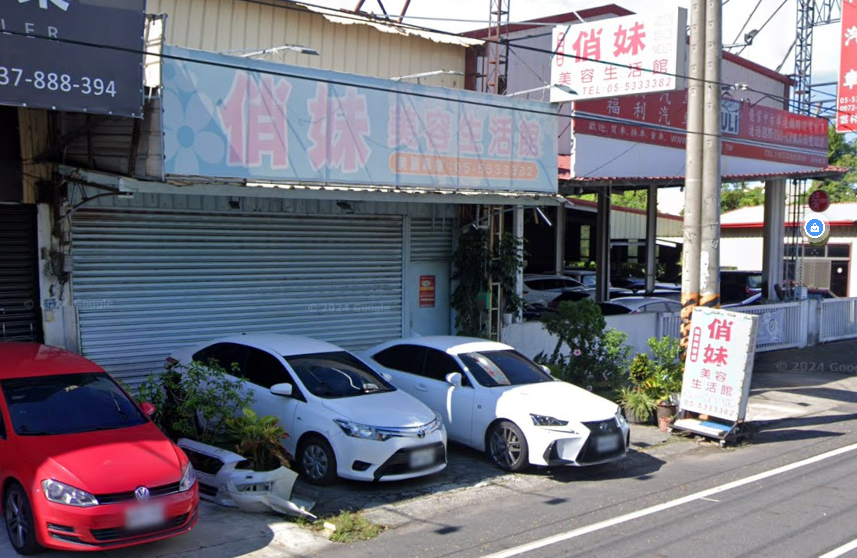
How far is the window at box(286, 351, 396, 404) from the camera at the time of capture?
31.4 ft

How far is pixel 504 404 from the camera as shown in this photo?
32.9 ft

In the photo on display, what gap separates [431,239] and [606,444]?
6.60 meters

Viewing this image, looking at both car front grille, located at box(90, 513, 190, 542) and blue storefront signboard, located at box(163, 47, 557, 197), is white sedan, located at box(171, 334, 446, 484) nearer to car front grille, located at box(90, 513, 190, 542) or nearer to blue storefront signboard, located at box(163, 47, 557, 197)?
car front grille, located at box(90, 513, 190, 542)

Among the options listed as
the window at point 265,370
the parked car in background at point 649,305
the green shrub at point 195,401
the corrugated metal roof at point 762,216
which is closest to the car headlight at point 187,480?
the green shrub at point 195,401

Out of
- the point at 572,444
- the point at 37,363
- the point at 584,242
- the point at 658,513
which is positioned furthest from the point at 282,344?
the point at 584,242

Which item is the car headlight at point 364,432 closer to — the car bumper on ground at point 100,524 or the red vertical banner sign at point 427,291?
the car bumper on ground at point 100,524

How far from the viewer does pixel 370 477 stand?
28.8 ft

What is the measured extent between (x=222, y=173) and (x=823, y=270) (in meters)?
28.0

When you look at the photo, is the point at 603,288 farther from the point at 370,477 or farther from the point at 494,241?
the point at 370,477

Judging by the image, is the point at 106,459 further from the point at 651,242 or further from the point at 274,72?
the point at 651,242

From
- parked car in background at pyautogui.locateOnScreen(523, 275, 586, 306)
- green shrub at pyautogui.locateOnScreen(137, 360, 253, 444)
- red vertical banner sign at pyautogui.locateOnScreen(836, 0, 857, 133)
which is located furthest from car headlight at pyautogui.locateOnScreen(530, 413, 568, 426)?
parked car in background at pyautogui.locateOnScreen(523, 275, 586, 306)

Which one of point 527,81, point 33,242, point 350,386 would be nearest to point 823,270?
point 527,81

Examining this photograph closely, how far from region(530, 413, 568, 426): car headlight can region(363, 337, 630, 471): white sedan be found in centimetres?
1

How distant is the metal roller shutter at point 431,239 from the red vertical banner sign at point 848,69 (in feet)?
32.3
